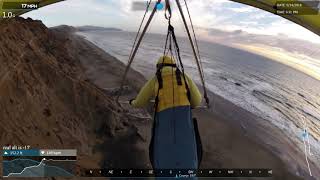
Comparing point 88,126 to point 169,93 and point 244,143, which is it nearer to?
point 244,143

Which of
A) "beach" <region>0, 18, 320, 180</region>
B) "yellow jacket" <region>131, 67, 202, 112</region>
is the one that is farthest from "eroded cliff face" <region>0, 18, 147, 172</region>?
"yellow jacket" <region>131, 67, 202, 112</region>

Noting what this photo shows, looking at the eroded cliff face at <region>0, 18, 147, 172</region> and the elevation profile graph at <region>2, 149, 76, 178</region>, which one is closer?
the elevation profile graph at <region>2, 149, 76, 178</region>

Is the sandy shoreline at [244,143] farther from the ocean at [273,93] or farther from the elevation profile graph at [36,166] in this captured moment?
the elevation profile graph at [36,166]

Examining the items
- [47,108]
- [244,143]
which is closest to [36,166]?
[47,108]

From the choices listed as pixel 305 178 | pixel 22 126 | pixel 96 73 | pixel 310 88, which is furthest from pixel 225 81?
pixel 22 126

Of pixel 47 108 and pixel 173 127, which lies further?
pixel 47 108

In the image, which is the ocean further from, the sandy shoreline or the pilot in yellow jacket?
the pilot in yellow jacket

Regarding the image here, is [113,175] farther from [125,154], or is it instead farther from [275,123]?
[275,123]
